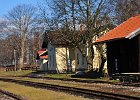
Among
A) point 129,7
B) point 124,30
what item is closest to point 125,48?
point 124,30

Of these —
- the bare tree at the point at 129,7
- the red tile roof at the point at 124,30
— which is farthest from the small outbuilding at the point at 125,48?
the bare tree at the point at 129,7

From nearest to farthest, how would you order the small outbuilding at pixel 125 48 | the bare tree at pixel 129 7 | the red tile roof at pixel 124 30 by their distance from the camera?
the small outbuilding at pixel 125 48, the red tile roof at pixel 124 30, the bare tree at pixel 129 7

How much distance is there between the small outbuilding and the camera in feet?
106

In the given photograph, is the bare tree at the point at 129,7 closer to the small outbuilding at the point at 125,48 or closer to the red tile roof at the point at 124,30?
the red tile roof at the point at 124,30

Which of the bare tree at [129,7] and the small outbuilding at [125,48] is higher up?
the bare tree at [129,7]

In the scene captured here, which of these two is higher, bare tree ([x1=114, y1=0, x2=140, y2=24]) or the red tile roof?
bare tree ([x1=114, y1=0, x2=140, y2=24])

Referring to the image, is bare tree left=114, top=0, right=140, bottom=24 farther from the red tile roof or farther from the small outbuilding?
the small outbuilding

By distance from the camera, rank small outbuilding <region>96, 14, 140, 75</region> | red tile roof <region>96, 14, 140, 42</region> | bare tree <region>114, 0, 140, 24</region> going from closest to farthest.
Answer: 1. small outbuilding <region>96, 14, 140, 75</region>
2. red tile roof <region>96, 14, 140, 42</region>
3. bare tree <region>114, 0, 140, 24</region>

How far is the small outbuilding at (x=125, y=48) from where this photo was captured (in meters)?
32.2

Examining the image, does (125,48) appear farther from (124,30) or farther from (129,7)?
(129,7)

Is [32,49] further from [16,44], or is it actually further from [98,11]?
[98,11]

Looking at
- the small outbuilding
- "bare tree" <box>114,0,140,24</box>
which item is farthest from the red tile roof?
"bare tree" <box>114,0,140,24</box>

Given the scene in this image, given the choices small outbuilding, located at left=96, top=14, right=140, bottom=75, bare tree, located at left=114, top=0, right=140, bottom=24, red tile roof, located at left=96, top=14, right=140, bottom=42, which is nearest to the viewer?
small outbuilding, located at left=96, top=14, right=140, bottom=75

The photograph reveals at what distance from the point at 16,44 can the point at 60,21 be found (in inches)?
2296
